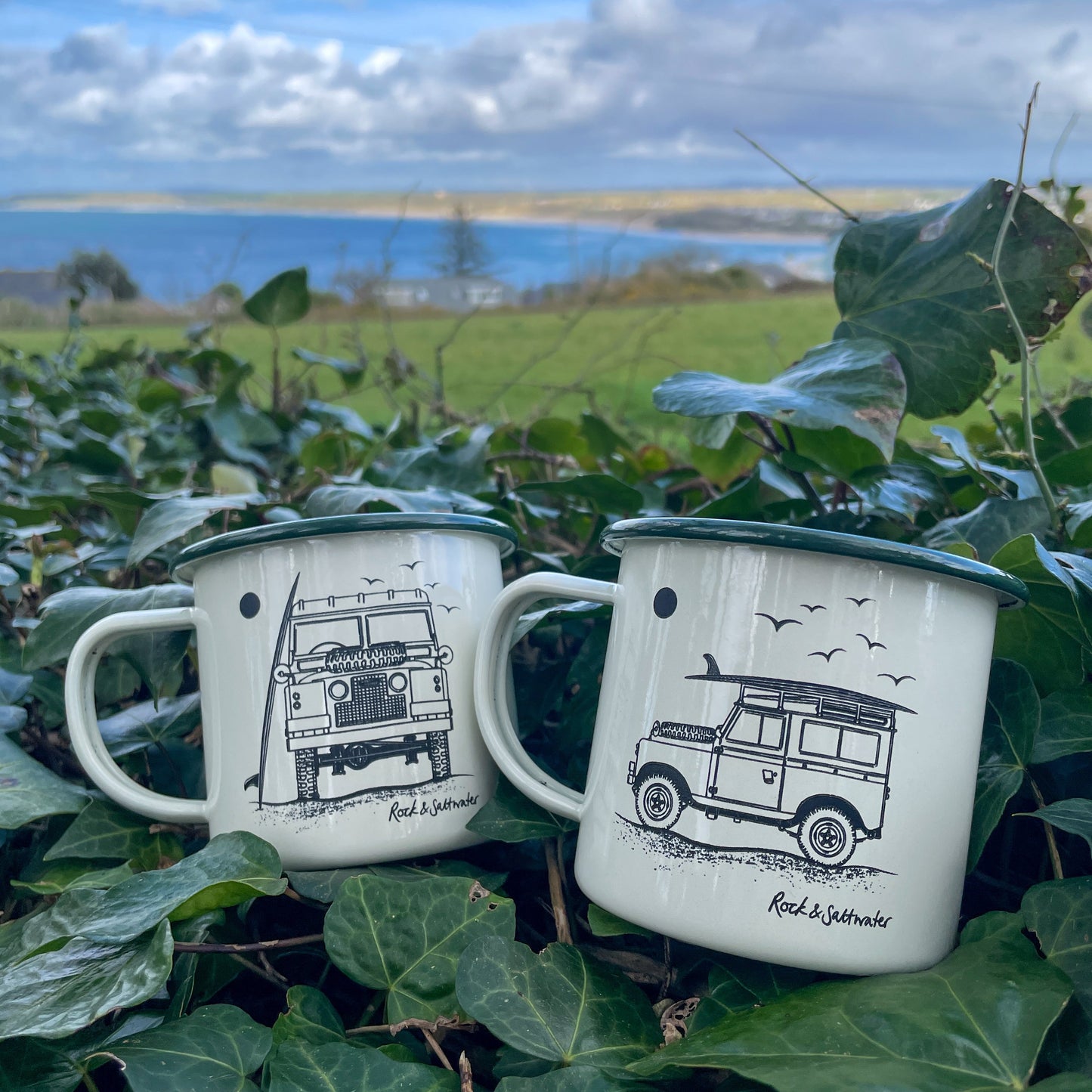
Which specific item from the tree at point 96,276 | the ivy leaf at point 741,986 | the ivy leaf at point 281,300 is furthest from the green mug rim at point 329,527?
the tree at point 96,276

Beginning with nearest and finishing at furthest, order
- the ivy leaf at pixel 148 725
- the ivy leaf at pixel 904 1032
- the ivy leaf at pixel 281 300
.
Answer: the ivy leaf at pixel 904 1032 → the ivy leaf at pixel 148 725 → the ivy leaf at pixel 281 300

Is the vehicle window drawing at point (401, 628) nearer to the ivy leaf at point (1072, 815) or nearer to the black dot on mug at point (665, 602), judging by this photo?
the black dot on mug at point (665, 602)

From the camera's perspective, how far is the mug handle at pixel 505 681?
0.62m

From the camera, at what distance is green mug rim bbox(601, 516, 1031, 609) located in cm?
51

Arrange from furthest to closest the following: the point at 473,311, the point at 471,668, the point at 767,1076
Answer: the point at 473,311 → the point at 471,668 → the point at 767,1076

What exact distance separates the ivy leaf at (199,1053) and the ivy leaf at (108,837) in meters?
0.18

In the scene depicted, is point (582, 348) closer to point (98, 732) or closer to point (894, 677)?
point (98, 732)

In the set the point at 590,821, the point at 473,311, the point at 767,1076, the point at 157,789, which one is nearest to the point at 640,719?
the point at 590,821

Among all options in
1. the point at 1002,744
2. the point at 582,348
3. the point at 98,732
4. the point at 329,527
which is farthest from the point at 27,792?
the point at 582,348

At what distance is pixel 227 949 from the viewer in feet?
1.86

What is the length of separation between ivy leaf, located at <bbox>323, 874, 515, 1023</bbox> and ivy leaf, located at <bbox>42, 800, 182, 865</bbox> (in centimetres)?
19

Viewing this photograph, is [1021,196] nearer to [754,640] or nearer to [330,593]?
[754,640]

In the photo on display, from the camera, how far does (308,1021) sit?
1.72 ft

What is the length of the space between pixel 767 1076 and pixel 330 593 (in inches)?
14.3
